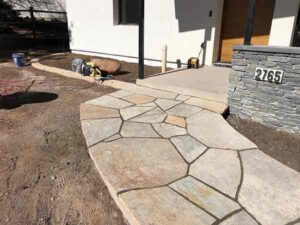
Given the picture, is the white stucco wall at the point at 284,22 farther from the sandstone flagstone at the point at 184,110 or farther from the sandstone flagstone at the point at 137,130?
the sandstone flagstone at the point at 137,130

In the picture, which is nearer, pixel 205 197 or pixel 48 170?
pixel 205 197

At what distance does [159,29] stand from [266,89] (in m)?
3.92

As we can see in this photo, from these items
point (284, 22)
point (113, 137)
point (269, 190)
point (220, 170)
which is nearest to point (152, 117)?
point (113, 137)

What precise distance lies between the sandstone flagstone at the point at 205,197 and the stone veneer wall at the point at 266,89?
71.6 inches

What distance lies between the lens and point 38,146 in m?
3.08

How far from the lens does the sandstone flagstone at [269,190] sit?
77.8 inches

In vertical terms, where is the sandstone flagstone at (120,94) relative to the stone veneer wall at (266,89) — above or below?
below

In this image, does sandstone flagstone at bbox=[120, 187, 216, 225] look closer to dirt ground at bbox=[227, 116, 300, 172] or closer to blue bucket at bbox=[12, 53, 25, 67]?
dirt ground at bbox=[227, 116, 300, 172]

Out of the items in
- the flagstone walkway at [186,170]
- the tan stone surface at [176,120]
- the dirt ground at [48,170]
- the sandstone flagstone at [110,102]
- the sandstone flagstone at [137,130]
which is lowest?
the dirt ground at [48,170]

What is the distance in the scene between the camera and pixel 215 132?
3.24 m

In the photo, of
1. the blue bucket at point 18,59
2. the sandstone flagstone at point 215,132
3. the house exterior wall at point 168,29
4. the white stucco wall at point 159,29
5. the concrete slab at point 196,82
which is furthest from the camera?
the blue bucket at point 18,59

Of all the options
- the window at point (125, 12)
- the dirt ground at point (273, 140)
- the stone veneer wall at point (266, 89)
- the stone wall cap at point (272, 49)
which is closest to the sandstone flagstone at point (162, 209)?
the dirt ground at point (273, 140)

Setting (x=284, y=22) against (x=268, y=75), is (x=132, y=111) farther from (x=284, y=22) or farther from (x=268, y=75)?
(x=284, y=22)

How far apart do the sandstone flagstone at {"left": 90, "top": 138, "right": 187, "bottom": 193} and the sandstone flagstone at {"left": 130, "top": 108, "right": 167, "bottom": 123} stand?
0.56m
